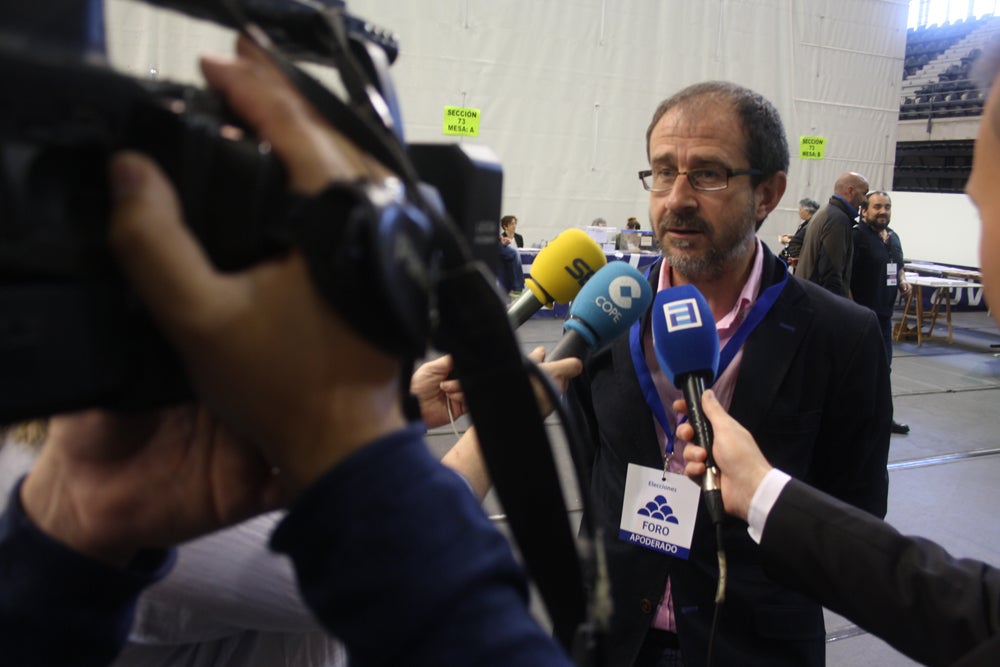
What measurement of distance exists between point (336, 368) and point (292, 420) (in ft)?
0.11

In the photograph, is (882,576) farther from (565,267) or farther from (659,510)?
(565,267)

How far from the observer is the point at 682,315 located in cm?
116

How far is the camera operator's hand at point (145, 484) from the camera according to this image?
48 cm

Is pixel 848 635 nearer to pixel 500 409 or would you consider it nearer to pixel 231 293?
pixel 500 409

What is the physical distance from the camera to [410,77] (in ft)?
26.3

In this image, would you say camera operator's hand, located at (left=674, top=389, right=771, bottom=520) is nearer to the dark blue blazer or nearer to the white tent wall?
the dark blue blazer

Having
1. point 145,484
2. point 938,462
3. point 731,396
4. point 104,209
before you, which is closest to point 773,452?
point 731,396

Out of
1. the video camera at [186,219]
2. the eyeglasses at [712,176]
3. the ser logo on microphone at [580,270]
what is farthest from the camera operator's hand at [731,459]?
the video camera at [186,219]

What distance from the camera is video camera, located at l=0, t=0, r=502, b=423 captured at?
0.28 m

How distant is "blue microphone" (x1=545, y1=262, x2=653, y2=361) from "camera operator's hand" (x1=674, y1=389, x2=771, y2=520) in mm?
183

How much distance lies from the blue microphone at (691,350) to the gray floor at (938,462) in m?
0.38

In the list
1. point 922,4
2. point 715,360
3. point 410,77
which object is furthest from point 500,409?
point 922,4

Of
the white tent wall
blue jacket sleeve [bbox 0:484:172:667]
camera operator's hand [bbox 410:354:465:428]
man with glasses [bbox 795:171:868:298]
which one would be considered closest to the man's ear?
camera operator's hand [bbox 410:354:465:428]

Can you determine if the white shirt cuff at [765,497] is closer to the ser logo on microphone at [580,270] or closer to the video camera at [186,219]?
the ser logo on microphone at [580,270]
